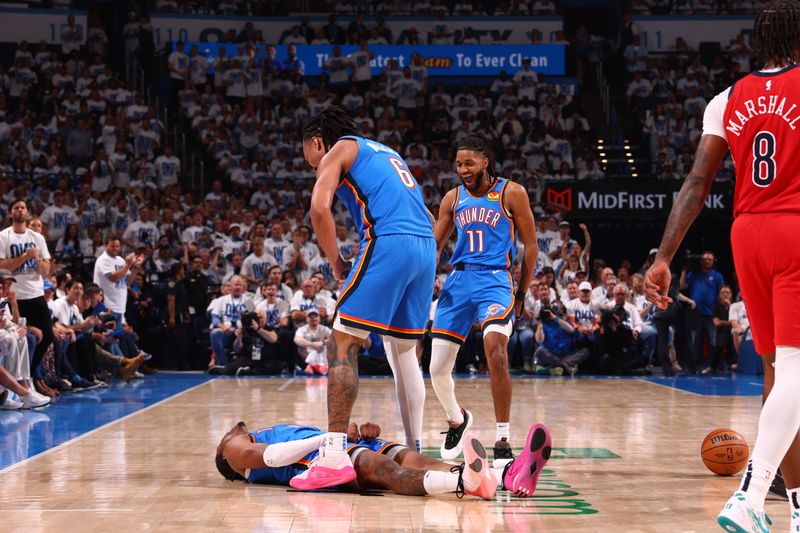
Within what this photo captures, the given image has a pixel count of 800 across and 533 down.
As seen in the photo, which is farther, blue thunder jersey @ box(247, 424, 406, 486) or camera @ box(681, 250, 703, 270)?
camera @ box(681, 250, 703, 270)

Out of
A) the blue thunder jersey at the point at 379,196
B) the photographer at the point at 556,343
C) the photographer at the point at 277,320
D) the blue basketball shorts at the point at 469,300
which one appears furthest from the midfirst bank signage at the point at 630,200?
the blue thunder jersey at the point at 379,196

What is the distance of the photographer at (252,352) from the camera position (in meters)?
15.3

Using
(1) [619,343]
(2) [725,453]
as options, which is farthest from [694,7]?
(2) [725,453]

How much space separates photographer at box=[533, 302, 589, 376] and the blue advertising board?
10.1m

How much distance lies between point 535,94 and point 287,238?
8643 millimetres

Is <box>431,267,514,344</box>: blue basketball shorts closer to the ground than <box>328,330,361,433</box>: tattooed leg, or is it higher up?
higher up

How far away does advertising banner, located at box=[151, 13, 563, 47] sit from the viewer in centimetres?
2398

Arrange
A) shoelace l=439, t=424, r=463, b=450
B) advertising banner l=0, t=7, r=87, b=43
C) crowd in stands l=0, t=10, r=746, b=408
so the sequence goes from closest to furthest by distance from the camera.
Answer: shoelace l=439, t=424, r=463, b=450 → crowd in stands l=0, t=10, r=746, b=408 → advertising banner l=0, t=7, r=87, b=43

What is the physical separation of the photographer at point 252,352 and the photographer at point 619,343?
5.26m

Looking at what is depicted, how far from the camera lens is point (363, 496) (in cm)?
503

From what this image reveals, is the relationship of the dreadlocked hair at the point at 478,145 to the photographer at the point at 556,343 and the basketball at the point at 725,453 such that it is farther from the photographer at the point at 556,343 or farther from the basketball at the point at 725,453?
the photographer at the point at 556,343

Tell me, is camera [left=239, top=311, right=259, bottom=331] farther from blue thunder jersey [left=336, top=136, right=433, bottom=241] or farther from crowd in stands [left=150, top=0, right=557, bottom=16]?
crowd in stands [left=150, top=0, right=557, bottom=16]

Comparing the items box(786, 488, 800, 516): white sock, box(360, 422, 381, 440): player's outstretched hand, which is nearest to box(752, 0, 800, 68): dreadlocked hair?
box(786, 488, 800, 516): white sock

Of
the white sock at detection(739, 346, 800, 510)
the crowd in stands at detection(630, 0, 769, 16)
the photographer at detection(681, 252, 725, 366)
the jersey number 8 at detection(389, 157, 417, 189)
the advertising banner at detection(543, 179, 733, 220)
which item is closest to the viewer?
the white sock at detection(739, 346, 800, 510)
